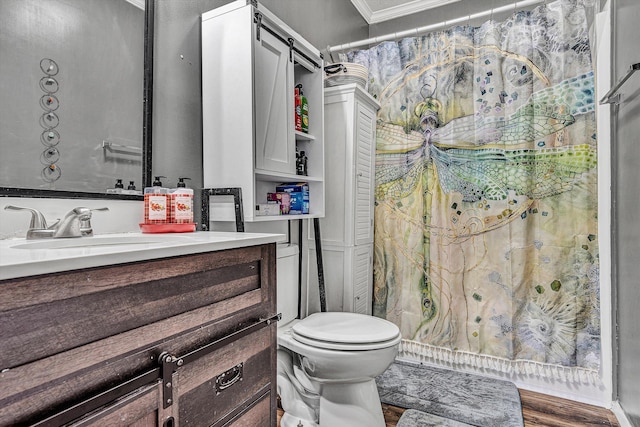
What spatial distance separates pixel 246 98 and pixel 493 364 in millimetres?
1854

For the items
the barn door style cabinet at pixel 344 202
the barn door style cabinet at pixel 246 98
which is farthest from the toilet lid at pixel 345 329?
the barn door style cabinet at pixel 246 98

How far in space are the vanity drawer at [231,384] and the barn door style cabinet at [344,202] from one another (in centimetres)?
102

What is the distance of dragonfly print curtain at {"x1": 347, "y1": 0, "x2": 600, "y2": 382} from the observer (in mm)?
1807

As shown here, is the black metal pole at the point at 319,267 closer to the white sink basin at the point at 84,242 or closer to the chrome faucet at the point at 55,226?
the white sink basin at the point at 84,242

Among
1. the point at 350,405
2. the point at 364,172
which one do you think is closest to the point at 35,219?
the point at 350,405

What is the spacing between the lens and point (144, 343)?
0.66 m

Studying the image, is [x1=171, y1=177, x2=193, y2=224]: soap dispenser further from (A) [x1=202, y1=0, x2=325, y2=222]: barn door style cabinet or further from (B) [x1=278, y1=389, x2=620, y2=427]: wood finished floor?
(B) [x1=278, y1=389, x2=620, y2=427]: wood finished floor

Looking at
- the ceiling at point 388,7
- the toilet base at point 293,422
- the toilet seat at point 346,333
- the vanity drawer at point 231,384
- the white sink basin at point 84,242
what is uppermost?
the ceiling at point 388,7

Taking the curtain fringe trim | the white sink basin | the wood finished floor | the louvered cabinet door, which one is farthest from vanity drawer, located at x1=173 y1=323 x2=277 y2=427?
the curtain fringe trim

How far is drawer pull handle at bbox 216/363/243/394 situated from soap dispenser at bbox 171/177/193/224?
53cm

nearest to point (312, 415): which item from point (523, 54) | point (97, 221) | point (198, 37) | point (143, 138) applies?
point (97, 221)

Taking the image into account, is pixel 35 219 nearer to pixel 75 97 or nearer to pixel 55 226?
pixel 55 226

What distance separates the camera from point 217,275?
2.72 feet

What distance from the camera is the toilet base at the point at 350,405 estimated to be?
144 centimetres
